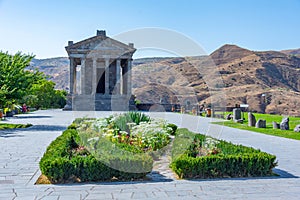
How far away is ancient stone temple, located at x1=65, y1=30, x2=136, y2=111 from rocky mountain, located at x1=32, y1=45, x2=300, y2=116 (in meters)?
8.76

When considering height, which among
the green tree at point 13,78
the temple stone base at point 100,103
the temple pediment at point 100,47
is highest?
the temple pediment at point 100,47

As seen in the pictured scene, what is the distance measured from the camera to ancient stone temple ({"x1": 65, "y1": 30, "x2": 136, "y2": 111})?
4241 cm

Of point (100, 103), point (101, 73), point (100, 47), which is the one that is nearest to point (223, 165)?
point (100, 103)

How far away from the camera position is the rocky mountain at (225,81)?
65.4 metres

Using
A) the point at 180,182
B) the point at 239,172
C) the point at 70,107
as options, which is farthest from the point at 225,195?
the point at 70,107

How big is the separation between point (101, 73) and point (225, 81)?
50.4 metres

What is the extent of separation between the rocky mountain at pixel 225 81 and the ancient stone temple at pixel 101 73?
876 centimetres

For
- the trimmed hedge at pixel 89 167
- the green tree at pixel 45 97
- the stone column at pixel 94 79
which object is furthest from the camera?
the green tree at pixel 45 97

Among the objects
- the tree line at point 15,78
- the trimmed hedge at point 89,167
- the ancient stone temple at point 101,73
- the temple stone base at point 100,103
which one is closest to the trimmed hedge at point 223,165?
the trimmed hedge at point 89,167

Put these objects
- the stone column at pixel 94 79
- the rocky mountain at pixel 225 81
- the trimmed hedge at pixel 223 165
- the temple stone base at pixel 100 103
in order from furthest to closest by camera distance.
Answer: the rocky mountain at pixel 225 81 < the stone column at pixel 94 79 < the temple stone base at pixel 100 103 < the trimmed hedge at pixel 223 165

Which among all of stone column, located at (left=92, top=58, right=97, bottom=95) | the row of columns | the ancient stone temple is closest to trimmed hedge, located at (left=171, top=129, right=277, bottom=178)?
the ancient stone temple

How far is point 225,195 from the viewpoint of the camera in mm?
5773

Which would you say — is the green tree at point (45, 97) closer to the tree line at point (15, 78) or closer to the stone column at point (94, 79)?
the stone column at point (94, 79)

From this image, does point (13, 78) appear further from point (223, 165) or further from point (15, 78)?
point (223, 165)
